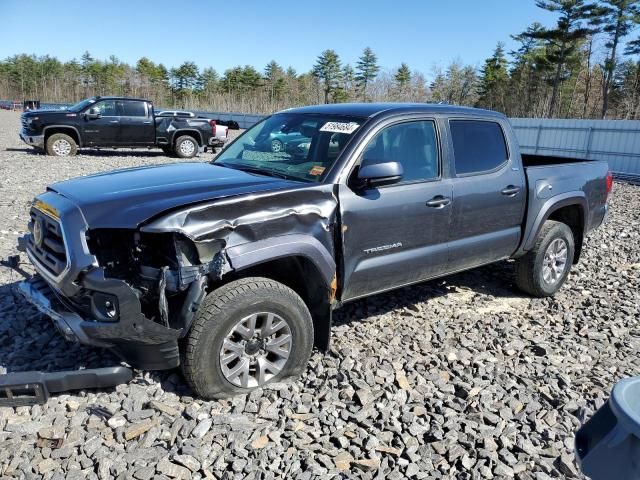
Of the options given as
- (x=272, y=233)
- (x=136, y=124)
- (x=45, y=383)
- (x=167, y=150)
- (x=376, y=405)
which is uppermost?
(x=136, y=124)

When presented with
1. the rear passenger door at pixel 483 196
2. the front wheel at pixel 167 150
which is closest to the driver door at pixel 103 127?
the front wheel at pixel 167 150

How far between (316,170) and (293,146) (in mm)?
530

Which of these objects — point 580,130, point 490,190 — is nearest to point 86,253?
point 490,190

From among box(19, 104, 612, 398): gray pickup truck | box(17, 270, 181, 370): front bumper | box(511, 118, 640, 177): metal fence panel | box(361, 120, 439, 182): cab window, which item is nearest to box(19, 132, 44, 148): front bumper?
box(19, 104, 612, 398): gray pickup truck

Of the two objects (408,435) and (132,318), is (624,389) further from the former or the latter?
(132,318)

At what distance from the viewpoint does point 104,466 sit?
2629 mm

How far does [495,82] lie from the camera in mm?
61000

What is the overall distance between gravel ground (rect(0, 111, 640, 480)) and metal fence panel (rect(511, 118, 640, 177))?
13.3 metres

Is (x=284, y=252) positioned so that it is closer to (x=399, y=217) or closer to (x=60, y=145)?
(x=399, y=217)

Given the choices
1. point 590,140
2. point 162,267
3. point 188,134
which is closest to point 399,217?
point 162,267

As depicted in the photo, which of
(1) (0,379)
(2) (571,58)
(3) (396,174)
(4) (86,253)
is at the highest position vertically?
(2) (571,58)

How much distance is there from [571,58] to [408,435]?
50320 millimetres

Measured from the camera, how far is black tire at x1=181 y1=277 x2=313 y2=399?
2986mm

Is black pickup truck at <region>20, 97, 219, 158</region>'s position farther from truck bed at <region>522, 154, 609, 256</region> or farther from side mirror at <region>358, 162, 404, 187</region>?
side mirror at <region>358, 162, 404, 187</region>
